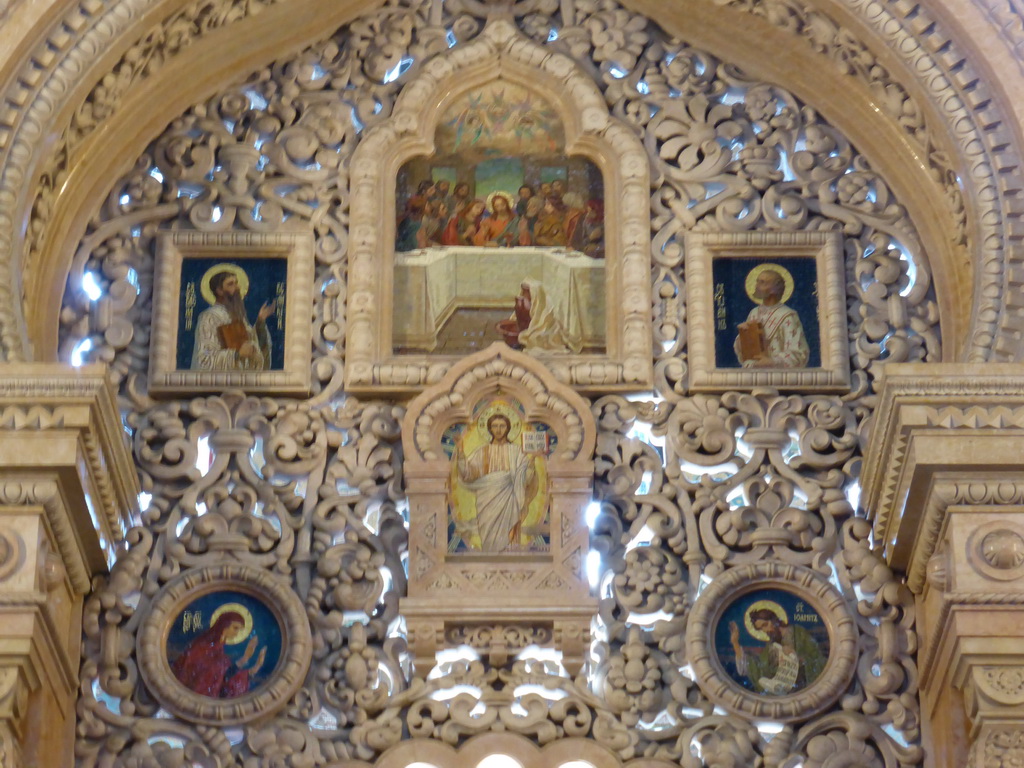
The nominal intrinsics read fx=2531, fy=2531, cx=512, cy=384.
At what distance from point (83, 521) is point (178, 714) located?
0.98 m

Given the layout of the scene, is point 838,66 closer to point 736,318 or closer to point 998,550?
point 736,318

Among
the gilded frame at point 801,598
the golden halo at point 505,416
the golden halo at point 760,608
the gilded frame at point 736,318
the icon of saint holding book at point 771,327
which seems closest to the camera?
the gilded frame at point 801,598

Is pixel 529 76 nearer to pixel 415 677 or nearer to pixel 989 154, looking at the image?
pixel 989 154

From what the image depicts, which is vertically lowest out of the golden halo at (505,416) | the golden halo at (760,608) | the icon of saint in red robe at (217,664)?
the icon of saint in red robe at (217,664)

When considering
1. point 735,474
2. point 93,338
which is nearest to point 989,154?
point 735,474

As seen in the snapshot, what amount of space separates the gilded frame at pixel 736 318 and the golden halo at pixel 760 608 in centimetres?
109

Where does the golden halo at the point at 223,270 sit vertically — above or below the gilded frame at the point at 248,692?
above

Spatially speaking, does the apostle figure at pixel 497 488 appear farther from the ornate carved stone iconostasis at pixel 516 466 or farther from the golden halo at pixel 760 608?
the golden halo at pixel 760 608

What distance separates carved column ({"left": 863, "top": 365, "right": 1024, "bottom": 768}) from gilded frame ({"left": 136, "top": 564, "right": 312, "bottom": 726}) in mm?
2815

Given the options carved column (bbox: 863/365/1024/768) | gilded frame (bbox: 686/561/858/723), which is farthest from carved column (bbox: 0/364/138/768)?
carved column (bbox: 863/365/1024/768)

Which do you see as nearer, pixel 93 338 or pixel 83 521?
pixel 83 521

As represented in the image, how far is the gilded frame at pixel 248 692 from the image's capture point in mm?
11375

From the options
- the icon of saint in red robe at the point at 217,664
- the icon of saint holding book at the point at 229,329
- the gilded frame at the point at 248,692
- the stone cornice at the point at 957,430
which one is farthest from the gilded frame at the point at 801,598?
the icon of saint holding book at the point at 229,329

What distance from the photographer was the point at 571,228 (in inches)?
495
